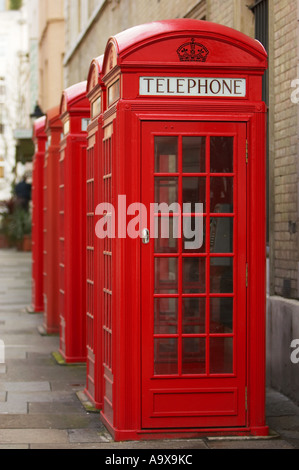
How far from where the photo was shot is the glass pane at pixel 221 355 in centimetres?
698

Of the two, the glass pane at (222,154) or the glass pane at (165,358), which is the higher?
the glass pane at (222,154)

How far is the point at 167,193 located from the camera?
7000 mm

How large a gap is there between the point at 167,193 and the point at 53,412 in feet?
7.21

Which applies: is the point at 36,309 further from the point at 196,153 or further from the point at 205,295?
the point at 196,153

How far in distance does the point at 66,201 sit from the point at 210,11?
3.34 metres

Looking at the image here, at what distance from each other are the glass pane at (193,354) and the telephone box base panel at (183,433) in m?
0.43

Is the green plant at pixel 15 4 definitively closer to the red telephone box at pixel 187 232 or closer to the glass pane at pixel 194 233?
the red telephone box at pixel 187 232

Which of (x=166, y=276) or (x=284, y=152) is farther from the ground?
(x=284, y=152)

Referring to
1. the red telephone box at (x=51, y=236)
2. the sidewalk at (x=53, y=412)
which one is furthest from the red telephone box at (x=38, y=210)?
the sidewalk at (x=53, y=412)

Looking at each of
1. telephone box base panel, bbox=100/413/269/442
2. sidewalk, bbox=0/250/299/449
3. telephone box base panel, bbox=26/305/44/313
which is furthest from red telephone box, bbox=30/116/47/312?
telephone box base panel, bbox=100/413/269/442

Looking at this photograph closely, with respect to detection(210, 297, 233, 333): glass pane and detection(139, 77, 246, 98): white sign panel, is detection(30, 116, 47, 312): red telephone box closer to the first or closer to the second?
detection(139, 77, 246, 98): white sign panel

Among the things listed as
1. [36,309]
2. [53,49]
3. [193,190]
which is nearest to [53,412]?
[193,190]

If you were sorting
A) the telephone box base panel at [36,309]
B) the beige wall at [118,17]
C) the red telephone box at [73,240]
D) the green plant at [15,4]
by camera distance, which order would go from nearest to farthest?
the red telephone box at [73,240] → the beige wall at [118,17] → the telephone box base panel at [36,309] → the green plant at [15,4]

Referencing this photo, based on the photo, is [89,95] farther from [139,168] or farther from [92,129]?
[139,168]
